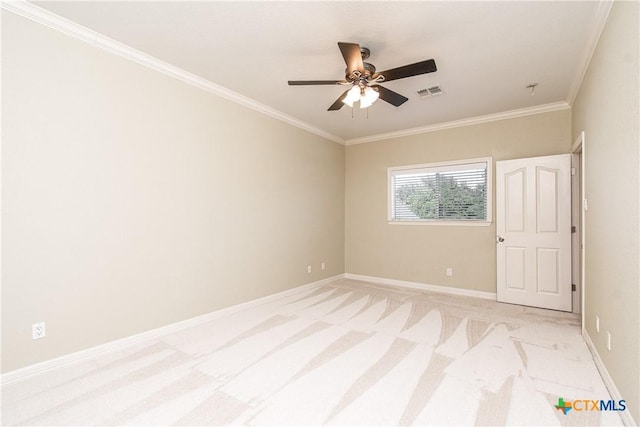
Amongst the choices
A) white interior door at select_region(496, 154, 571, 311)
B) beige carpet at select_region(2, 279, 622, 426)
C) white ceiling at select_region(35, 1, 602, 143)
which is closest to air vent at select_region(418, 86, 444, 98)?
white ceiling at select_region(35, 1, 602, 143)

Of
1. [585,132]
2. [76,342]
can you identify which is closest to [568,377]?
[585,132]

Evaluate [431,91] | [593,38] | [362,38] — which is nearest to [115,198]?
[362,38]

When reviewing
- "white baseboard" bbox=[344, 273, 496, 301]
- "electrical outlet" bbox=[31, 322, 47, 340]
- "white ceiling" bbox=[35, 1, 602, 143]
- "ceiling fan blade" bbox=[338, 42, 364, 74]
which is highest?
"white ceiling" bbox=[35, 1, 602, 143]

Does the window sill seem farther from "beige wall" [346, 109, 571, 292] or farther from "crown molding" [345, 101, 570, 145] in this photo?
"crown molding" [345, 101, 570, 145]

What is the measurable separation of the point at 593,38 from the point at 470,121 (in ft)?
7.05

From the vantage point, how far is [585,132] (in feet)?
9.90

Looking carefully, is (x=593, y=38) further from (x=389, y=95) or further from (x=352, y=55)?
(x=352, y=55)

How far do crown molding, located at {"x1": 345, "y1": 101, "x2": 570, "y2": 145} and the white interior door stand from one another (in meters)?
0.68

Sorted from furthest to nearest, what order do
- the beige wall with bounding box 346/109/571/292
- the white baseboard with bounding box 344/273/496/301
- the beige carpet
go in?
the white baseboard with bounding box 344/273/496/301 < the beige wall with bounding box 346/109/571/292 < the beige carpet

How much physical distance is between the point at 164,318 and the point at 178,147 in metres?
1.81

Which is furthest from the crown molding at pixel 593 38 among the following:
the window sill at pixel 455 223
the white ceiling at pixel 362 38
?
the window sill at pixel 455 223

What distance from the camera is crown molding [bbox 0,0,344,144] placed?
220 cm

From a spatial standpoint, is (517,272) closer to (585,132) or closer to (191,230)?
(585,132)

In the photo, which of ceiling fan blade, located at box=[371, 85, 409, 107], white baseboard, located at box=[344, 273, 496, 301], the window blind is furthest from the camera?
the window blind
